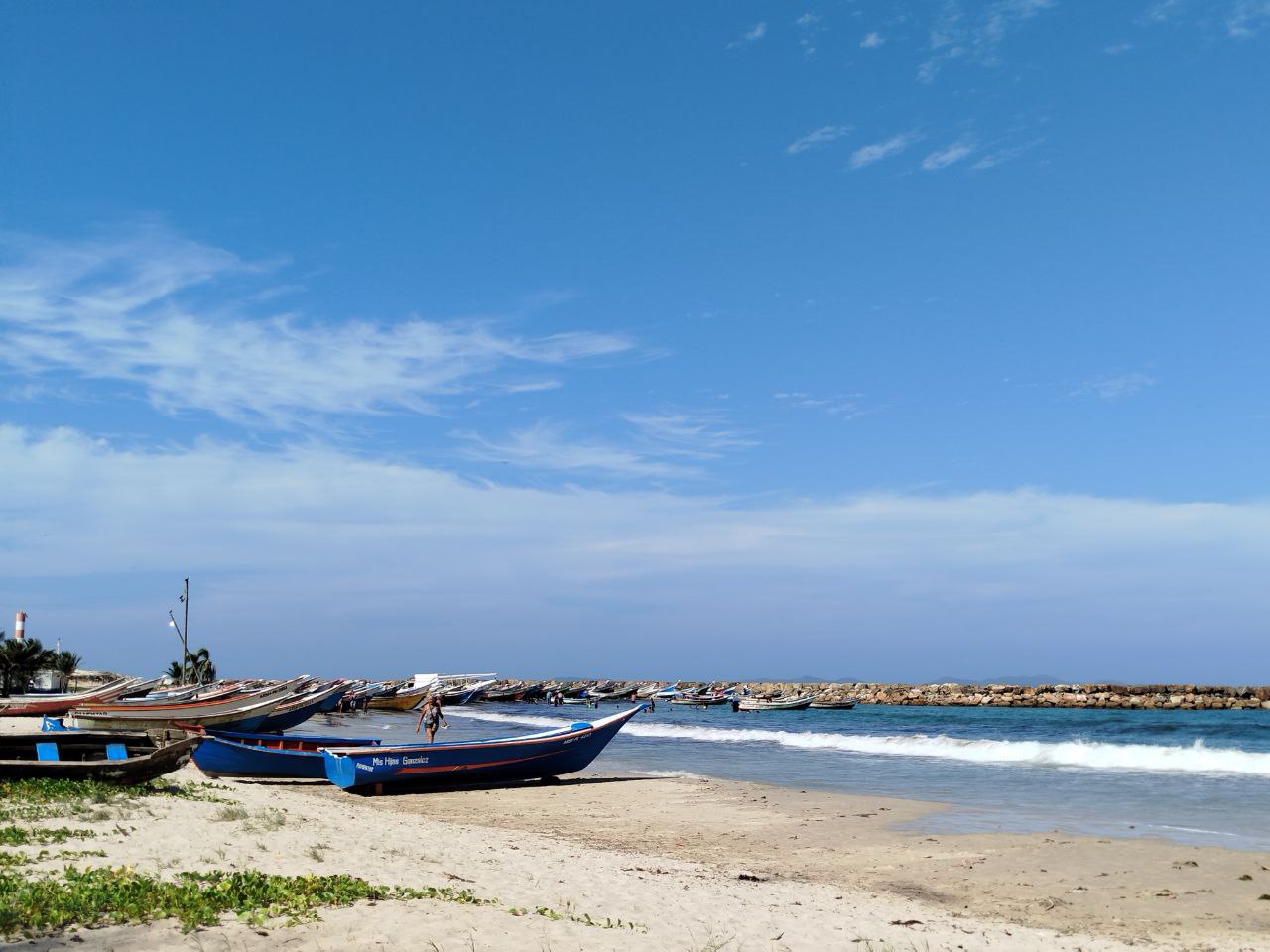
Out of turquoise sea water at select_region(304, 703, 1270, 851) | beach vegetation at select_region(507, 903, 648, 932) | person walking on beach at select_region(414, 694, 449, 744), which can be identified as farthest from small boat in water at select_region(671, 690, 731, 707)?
beach vegetation at select_region(507, 903, 648, 932)

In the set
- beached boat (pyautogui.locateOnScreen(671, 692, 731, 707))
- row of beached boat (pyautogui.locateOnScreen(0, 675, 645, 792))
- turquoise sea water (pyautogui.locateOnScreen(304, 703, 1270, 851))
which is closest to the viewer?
row of beached boat (pyautogui.locateOnScreen(0, 675, 645, 792))

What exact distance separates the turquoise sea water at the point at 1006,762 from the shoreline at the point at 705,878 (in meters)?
2.77

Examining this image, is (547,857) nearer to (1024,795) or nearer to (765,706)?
(1024,795)

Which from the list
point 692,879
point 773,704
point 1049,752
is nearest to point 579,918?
point 692,879

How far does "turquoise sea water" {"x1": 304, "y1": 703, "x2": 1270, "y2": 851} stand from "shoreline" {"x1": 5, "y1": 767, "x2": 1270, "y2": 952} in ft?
9.08

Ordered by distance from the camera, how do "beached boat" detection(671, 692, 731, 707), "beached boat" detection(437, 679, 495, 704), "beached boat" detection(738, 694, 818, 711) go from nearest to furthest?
1. "beached boat" detection(738, 694, 818, 711)
2. "beached boat" detection(671, 692, 731, 707)
3. "beached boat" detection(437, 679, 495, 704)

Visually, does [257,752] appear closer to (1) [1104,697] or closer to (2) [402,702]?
(2) [402,702]

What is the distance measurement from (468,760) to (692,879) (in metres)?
11.4

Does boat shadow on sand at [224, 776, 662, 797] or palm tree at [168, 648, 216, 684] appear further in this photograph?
palm tree at [168, 648, 216, 684]

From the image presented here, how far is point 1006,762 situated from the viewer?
31094 millimetres

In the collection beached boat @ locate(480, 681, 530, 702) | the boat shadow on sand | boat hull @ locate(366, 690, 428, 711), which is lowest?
beached boat @ locate(480, 681, 530, 702)

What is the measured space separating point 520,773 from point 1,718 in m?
29.4

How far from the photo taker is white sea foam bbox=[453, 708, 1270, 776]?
2964cm

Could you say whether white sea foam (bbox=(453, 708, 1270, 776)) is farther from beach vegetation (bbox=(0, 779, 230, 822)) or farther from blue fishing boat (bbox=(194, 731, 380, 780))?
beach vegetation (bbox=(0, 779, 230, 822))
